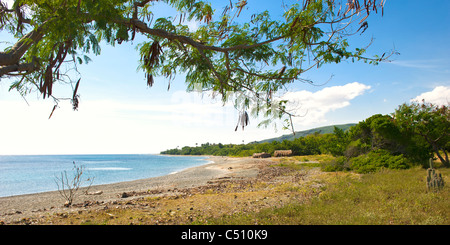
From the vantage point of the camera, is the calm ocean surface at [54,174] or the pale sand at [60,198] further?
the calm ocean surface at [54,174]

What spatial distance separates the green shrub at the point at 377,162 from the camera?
17586mm

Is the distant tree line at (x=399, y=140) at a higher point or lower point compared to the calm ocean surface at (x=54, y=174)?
higher

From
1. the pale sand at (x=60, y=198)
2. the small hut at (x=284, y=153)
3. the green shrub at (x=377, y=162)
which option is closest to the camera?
the pale sand at (x=60, y=198)

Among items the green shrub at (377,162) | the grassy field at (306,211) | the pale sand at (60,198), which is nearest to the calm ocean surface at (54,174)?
the grassy field at (306,211)

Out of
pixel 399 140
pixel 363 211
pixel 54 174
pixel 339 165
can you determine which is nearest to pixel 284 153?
pixel 339 165

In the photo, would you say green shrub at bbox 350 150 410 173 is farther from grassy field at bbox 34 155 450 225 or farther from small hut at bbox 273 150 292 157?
small hut at bbox 273 150 292 157

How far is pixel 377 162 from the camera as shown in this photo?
18.2 m

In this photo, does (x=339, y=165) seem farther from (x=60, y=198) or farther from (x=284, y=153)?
(x=284, y=153)

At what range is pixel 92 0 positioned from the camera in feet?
15.1

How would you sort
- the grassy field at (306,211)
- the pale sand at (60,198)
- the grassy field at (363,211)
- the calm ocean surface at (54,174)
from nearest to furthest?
1. the grassy field at (363,211)
2. the grassy field at (306,211)
3. the pale sand at (60,198)
4. the calm ocean surface at (54,174)

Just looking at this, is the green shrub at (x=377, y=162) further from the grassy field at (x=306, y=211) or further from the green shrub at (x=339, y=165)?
the grassy field at (x=306, y=211)

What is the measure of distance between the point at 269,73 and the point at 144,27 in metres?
3.48
